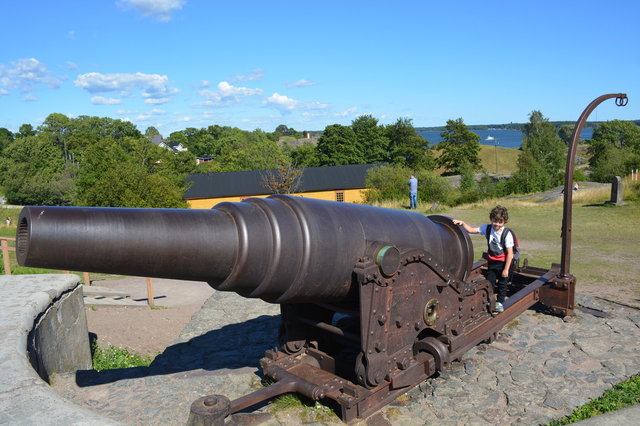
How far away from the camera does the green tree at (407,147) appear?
63.7 meters

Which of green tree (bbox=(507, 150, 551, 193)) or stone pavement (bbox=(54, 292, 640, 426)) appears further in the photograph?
green tree (bbox=(507, 150, 551, 193))

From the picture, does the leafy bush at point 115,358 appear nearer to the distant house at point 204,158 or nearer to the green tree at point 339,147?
the green tree at point 339,147

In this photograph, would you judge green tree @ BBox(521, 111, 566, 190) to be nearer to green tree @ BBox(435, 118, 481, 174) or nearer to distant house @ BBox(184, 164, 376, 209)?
green tree @ BBox(435, 118, 481, 174)

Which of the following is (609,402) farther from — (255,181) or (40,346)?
(255,181)

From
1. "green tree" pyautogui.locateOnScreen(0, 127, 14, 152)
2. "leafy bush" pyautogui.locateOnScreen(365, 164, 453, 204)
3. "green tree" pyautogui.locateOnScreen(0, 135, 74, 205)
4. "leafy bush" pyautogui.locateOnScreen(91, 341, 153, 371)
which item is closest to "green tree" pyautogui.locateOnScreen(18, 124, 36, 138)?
"green tree" pyautogui.locateOnScreen(0, 127, 14, 152)

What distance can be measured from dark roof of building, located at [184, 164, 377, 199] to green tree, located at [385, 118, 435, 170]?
15.5m

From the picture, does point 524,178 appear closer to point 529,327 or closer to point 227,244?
point 529,327

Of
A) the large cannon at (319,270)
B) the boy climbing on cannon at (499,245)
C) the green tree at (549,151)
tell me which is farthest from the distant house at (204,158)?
the large cannon at (319,270)

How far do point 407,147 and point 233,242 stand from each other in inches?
2463

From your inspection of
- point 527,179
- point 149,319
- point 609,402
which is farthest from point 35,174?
point 609,402

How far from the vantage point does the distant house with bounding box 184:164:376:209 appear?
1794 inches

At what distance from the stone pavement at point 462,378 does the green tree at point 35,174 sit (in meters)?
55.0

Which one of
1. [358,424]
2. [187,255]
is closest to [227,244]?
[187,255]

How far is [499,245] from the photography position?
526 cm
